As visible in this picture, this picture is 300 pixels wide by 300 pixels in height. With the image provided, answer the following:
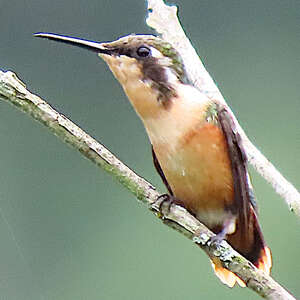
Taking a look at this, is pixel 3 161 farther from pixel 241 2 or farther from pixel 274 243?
pixel 241 2

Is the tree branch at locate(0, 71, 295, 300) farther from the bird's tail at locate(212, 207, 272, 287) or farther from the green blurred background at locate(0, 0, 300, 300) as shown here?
the green blurred background at locate(0, 0, 300, 300)

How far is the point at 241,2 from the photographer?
15.9m

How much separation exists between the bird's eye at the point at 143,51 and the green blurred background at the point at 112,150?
18.0 ft

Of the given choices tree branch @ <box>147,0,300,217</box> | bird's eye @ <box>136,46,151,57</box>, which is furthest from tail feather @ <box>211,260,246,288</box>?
bird's eye @ <box>136,46,151,57</box>

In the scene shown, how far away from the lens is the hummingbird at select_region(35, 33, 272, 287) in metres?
4.09

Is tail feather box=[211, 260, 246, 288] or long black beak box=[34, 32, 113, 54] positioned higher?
long black beak box=[34, 32, 113, 54]

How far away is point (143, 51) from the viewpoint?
414cm

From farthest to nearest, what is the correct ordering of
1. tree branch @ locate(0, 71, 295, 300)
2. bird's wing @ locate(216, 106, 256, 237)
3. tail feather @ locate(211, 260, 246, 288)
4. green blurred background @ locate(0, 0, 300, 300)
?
green blurred background @ locate(0, 0, 300, 300)
tail feather @ locate(211, 260, 246, 288)
bird's wing @ locate(216, 106, 256, 237)
tree branch @ locate(0, 71, 295, 300)

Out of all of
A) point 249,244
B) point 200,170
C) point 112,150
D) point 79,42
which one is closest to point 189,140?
point 200,170

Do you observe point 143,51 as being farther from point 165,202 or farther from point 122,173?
point 122,173

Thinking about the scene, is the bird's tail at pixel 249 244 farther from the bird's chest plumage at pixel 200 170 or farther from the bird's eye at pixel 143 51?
the bird's eye at pixel 143 51

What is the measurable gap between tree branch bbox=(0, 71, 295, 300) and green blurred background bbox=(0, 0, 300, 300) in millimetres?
5932

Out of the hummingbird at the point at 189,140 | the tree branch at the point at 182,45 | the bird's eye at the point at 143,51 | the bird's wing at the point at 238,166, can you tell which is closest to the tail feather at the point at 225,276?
the hummingbird at the point at 189,140

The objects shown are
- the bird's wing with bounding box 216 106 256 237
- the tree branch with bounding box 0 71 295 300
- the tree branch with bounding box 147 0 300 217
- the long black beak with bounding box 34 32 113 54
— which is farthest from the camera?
the bird's wing with bounding box 216 106 256 237
